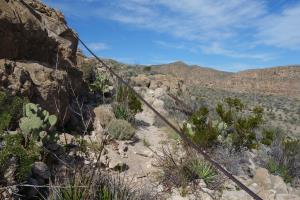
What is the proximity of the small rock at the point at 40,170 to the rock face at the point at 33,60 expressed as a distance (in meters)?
1.30

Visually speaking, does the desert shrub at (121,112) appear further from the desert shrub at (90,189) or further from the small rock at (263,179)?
the desert shrub at (90,189)

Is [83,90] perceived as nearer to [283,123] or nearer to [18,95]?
[18,95]

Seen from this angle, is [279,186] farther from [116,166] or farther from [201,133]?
[116,166]

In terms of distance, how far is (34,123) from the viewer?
223 inches

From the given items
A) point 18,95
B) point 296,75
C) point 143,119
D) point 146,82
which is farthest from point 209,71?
point 18,95

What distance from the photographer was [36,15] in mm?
8859

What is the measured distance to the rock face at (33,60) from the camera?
6750 mm

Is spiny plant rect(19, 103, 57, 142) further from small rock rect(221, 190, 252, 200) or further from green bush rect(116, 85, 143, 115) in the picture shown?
green bush rect(116, 85, 143, 115)

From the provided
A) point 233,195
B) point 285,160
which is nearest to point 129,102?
point 285,160

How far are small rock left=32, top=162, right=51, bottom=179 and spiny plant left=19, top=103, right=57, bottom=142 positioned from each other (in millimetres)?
623

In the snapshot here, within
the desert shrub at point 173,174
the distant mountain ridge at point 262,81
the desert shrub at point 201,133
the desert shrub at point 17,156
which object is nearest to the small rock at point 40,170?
the desert shrub at point 17,156

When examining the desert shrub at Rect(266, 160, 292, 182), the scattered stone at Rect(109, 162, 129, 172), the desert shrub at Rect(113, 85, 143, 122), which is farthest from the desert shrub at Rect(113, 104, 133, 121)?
the desert shrub at Rect(266, 160, 292, 182)

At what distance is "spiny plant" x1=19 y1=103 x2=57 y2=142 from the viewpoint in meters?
5.64

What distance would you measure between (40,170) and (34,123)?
0.88 meters
